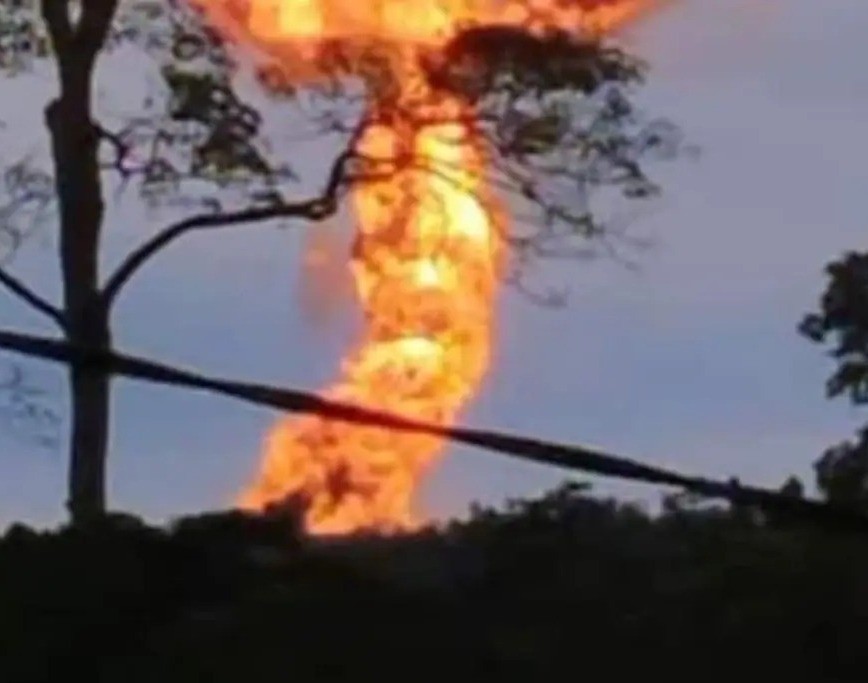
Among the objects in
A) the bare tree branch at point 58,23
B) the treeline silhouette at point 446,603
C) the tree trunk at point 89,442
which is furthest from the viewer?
the bare tree branch at point 58,23

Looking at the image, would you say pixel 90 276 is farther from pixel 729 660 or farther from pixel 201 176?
pixel 729 660

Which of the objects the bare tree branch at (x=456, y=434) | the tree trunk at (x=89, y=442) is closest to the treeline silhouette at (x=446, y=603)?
the tree trunk at (x=89, y=442)

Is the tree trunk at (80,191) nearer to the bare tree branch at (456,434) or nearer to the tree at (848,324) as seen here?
the tree at (848,324)

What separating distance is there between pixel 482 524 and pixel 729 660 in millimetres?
2328

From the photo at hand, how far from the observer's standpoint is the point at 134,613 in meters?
14.6

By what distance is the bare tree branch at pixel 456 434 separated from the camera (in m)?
4.59

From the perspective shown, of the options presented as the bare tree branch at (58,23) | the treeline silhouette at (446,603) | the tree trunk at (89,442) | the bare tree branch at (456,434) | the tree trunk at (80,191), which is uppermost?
the bare tree branch at (58,23)

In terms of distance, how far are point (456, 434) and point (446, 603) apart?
982 cm

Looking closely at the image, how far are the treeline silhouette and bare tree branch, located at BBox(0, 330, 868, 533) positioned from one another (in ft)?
29.1

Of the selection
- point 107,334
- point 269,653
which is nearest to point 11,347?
point 269,653

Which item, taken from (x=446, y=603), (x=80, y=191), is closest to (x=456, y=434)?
(x=446, y=603)

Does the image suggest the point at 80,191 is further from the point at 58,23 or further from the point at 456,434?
the point at 456,434

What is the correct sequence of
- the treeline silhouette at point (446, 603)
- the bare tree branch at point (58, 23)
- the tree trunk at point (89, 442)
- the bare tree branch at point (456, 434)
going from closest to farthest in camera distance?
1. the bare tree branch at point (456, 434)
2. the treeline silhouette at point (446, 603)
3. the tree trunk at point (89, 442)
4. the bare tree branch at point (58, 23)

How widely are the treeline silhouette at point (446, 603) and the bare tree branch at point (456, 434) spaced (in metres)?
8.88
